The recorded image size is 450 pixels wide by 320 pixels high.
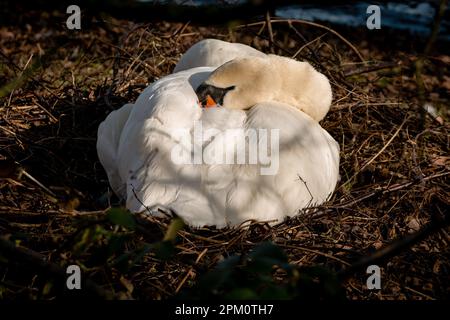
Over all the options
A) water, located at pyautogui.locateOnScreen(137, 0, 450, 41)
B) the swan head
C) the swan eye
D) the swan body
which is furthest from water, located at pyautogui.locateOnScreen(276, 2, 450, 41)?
the swan eye

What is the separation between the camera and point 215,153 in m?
3.46

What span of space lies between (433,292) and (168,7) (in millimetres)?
2577

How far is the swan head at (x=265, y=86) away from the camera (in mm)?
4004

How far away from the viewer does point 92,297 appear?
2643mm

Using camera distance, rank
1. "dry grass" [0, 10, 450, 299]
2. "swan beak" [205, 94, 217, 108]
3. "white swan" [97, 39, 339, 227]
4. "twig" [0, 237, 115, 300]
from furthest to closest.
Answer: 1. "swan beak" [205, 94, 217, 108]
2. "white swan" [97, 39, 339, 227]
3. "dry grass" [0, 10, 450, 299]
4. "twig" [0, 237, 115, 300]

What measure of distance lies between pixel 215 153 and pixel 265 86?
31.3 inches

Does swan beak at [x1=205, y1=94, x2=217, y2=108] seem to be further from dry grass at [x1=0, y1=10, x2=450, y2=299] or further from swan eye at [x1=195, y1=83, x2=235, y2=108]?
dry grass at [x1=0, y1=10, x2=450, y2=299]

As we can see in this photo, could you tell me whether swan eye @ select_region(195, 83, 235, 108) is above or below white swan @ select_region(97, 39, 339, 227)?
above

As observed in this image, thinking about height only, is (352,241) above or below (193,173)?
below

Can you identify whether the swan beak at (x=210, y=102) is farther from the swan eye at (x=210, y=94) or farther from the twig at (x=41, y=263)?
the twig at (x=41, y=263)

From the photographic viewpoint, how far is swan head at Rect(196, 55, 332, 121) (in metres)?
4.00

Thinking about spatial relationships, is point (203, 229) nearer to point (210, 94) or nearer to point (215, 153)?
point (215, 153)
